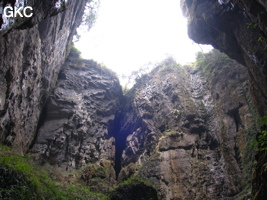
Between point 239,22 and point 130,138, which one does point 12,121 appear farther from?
point 239,22

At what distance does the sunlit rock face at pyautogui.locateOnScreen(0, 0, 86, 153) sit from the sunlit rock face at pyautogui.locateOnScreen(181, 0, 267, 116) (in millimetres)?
8468

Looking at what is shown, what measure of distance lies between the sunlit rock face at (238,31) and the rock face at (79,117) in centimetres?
1064

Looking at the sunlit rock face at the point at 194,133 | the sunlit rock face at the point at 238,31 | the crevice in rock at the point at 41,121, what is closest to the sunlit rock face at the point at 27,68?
the crevice in rock at the point at 41,121

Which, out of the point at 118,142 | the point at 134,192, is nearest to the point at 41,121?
the point at 118,142

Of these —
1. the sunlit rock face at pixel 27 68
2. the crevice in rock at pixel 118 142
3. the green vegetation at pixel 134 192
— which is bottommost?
the green vegetation at pixel 134 192

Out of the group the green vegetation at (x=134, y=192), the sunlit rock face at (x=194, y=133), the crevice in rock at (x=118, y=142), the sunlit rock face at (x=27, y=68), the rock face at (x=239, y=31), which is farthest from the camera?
the crevice in rock at (x=118, y=142)

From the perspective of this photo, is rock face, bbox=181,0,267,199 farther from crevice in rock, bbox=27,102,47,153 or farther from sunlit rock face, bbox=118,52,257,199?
crevice in rock, bbox=27,102,47,153

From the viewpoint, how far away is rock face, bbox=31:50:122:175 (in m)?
14.6

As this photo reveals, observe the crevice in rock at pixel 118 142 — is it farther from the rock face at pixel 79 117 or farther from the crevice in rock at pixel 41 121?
the crevice in rock at pixel 41 121

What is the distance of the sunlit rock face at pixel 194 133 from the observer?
1158 centimetres

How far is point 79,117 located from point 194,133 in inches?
382

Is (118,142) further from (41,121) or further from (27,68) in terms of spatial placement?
(27,68)

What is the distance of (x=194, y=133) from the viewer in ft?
48.4

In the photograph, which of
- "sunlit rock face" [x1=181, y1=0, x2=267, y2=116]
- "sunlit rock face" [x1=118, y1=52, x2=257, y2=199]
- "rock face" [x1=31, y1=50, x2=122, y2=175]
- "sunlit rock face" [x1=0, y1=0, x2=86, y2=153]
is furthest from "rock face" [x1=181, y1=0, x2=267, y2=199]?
"rock face" [x1=31, y1=50, x2=122, y2=175]
